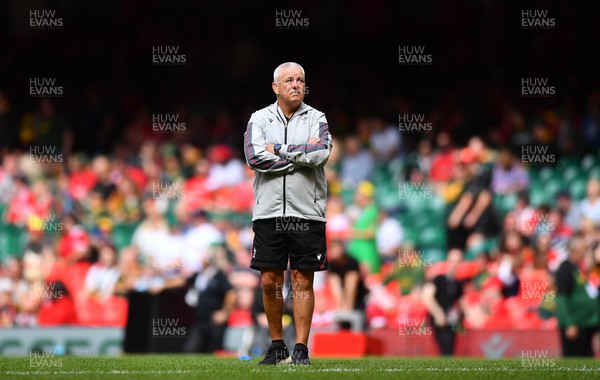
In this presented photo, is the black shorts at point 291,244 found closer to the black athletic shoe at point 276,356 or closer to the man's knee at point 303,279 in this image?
the man's knee at point 303,279

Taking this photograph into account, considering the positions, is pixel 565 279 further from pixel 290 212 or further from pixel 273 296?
pixel 290 212

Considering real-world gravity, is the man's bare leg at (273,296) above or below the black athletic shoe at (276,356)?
above

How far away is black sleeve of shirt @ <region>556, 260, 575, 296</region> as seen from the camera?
1463 cm

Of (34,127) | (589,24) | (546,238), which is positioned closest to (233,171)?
(34,127)

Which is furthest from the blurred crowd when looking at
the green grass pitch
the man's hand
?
the green grass pitch

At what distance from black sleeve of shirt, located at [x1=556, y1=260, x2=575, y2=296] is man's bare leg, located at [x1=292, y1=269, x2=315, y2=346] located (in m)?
7.69

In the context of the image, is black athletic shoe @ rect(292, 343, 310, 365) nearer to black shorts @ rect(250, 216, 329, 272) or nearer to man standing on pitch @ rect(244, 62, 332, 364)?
man standing on pitch @ rect(244, 62, 332, 364)

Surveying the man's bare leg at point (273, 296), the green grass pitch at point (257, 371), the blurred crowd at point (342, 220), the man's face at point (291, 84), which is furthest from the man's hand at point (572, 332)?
the man's face at point (291, 84)

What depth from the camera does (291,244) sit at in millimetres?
7840

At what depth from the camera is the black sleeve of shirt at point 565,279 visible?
1463 cm

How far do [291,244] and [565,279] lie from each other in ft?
25.8

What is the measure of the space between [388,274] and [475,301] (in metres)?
1.52

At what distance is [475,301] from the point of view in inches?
608

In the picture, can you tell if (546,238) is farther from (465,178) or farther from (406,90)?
(406,90)
